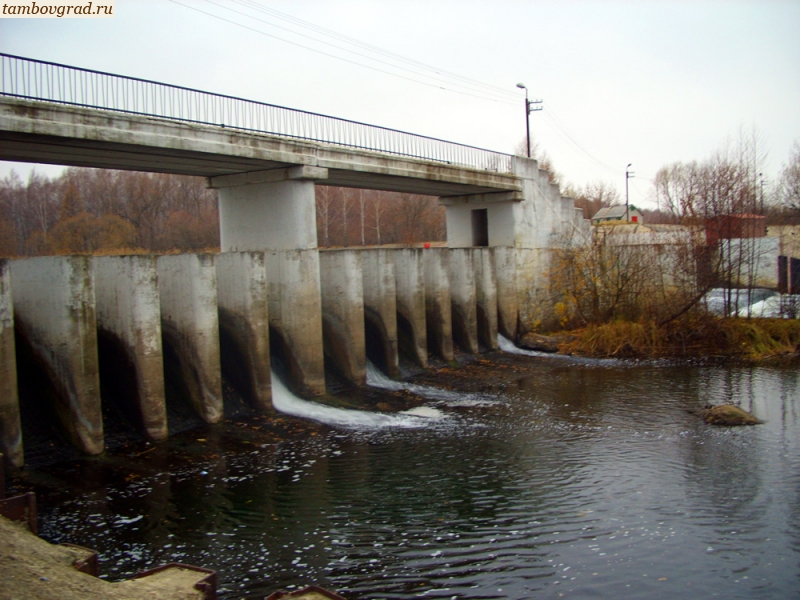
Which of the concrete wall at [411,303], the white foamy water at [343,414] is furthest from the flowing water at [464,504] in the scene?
the concrete wall at [411,303]

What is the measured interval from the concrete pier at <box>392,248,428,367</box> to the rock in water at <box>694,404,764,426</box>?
9.53 metres

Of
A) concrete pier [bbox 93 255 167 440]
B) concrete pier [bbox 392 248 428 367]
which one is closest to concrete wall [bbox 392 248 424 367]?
concrete pier [bbox 392 248 428 367]

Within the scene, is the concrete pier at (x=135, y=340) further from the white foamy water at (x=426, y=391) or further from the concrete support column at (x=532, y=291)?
the concrete support column at (x=532, y=291)

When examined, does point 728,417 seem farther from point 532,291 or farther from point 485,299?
point 532,291

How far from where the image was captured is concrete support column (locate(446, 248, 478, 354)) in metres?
25.2

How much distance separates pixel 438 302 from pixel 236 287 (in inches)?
344

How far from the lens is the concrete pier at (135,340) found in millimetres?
13844

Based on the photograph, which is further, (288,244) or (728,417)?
(288,244)

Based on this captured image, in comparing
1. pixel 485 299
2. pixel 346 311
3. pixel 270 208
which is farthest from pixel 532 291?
pixel 270 208

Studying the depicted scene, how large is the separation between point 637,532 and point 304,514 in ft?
15.3

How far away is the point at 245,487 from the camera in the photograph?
1131 centimetres

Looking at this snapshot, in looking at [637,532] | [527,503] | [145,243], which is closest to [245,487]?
[527,503]

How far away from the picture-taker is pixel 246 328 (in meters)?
16.8

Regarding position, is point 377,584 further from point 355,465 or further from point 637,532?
point 355,465
